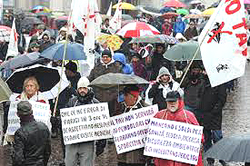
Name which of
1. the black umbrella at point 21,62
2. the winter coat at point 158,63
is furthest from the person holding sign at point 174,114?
the winter coat at point 158,63

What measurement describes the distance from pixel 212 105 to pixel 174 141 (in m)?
2.93

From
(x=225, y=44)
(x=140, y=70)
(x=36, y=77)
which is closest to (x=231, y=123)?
(x=140, y=70)

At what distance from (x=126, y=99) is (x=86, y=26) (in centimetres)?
483

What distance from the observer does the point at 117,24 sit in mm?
19875

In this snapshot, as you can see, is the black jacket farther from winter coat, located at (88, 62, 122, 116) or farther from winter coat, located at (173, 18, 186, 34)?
winter coat, located at (173, 18, 186, 34)

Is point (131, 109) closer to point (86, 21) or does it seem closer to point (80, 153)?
point (80, 153)

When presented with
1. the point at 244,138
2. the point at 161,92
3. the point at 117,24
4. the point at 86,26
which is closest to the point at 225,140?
the point at 244,138

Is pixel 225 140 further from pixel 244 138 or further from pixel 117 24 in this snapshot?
pixel 117 24

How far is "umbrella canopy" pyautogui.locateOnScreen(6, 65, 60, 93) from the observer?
31.9ft

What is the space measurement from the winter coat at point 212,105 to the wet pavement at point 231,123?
2.29ft

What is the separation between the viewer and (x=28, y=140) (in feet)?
25.0

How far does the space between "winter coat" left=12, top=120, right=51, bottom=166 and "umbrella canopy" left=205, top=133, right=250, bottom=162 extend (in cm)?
192

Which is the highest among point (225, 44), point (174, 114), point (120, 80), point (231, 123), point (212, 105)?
point (225, 44)

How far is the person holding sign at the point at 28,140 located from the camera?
7.60 metres
